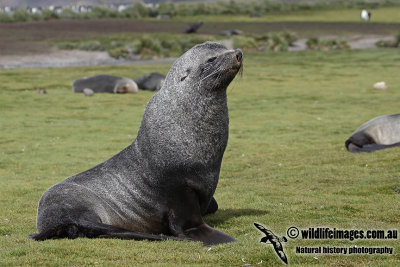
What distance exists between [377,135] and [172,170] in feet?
27.8

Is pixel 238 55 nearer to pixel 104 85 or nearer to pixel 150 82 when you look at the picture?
pixel 104 85

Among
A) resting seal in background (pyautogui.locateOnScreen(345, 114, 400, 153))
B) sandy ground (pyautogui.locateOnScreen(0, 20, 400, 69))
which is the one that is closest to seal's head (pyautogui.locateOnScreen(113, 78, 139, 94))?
sandy ground (pyautogui.locateOnScreen(0, 20, 400, 69))

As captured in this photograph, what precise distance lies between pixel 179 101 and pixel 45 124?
1261 centimetres

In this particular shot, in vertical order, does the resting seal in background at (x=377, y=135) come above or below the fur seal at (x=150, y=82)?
above

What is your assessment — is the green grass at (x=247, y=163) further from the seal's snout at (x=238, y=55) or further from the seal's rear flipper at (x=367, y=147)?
the seal's snout at (x=238, y=55)

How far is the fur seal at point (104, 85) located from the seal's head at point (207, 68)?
1959 cm

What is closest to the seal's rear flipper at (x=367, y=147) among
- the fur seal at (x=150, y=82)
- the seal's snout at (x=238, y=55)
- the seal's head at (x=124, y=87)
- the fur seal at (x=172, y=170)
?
the fur seal at (x=172, y=170)

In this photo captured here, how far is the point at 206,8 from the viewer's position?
9344cm

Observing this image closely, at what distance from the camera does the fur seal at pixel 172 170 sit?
7.28 meters

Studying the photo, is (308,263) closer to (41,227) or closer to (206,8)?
(41,227)

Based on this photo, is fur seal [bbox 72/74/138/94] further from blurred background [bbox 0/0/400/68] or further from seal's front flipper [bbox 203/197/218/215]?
seal's front flipper [bbox 203/197/218/215]

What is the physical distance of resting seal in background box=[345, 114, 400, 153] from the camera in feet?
47.5

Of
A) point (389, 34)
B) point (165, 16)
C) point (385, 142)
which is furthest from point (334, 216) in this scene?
point (165, 16)

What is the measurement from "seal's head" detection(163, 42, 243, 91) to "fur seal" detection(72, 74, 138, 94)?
64.3ft
